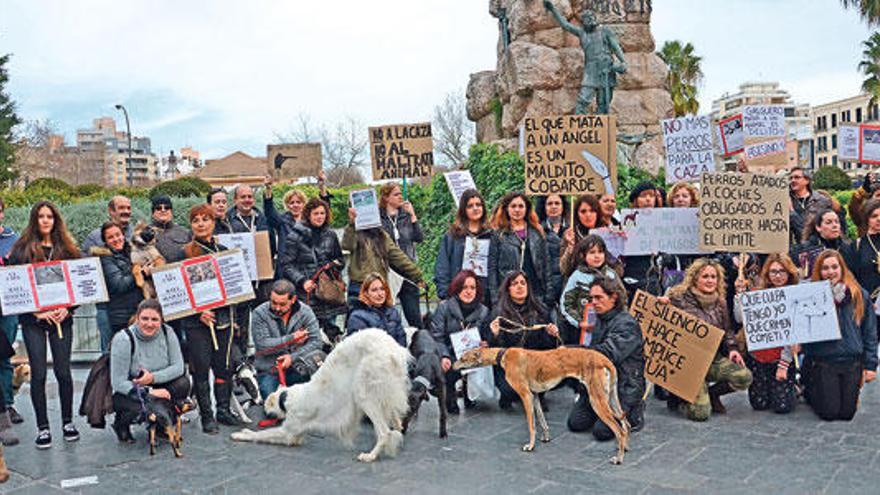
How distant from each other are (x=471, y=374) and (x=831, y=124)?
366 ft

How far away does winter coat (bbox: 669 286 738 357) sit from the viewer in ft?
21.6

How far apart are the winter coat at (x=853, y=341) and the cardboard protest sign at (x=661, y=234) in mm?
1433

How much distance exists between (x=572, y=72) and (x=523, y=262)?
37.6 feet

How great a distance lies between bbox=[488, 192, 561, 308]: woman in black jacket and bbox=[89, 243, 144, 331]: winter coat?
3233 mm

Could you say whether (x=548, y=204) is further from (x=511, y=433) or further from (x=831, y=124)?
(x=831, y=124)

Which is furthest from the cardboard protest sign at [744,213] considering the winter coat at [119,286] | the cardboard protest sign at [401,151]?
the winter coat at [119,286]

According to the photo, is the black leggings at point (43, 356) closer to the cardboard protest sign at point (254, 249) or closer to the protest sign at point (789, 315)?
the cardboard protest sign at point (254, 249)

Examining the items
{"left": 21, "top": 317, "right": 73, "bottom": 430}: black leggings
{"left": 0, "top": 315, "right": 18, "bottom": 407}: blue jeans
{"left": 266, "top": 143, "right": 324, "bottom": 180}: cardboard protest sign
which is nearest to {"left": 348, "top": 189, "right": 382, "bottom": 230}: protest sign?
{"left": 266, "top": 143, "right": 324, "bottom": 180}: cardboard protest sign

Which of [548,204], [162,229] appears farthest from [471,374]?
[162,229]

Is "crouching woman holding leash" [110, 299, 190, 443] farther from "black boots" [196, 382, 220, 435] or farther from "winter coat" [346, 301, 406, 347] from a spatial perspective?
"winter coat" [346, 301, 406, 347]

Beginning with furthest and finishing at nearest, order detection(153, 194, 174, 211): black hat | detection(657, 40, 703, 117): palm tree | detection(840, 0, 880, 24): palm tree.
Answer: detection(657, 40, 703, 117): palm tree, detection(840, 0, 880, 24): palm tree, detection(153, 194, 174, 211): black hat

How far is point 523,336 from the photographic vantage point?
264 inches

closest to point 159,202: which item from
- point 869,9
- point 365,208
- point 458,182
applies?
point 365,208

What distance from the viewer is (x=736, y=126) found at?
32.1 feet
